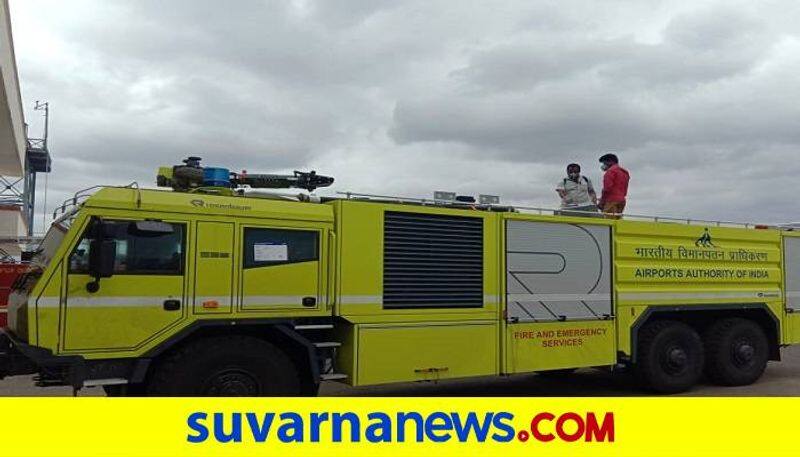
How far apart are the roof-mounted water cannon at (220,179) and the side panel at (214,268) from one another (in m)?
0.61

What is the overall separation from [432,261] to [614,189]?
3804 mm

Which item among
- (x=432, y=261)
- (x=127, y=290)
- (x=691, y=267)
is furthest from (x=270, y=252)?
(x=691, y=267)

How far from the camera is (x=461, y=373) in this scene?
736cm

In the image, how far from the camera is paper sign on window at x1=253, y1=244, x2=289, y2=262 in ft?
20.7

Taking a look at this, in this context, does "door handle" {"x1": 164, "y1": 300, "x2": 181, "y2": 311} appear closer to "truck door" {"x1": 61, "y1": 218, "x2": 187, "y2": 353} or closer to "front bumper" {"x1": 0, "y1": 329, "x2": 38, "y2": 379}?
"truck door" {"x1": 61, "y1": 218, "x2": 187, "y2": 353}

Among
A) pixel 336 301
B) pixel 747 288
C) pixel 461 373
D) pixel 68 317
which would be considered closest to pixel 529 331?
pixel 461 373

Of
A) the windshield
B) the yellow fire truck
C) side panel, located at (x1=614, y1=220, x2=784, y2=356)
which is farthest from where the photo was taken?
side panel, located at (x1=614, y1=220, x2=784, y2=356)

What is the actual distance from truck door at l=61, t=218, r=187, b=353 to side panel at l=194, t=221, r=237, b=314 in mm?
136

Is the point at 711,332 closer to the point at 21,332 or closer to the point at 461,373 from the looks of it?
the point at 461,373

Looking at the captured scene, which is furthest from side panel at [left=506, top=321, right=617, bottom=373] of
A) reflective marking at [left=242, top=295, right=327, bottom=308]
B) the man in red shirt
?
reflective marking at [left=242, top=295, right=327, bottom=308]

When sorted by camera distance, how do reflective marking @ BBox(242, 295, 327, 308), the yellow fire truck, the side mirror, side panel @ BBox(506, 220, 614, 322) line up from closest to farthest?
the side mirror < the yellow fire truck < reflective marking @ BBox(242, 295, 327, 308) < side panel @ BBox(506, 220, 614, 322)

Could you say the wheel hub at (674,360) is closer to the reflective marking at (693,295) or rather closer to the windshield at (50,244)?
the reflective marking at (693,295)

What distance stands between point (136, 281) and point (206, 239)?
2.35 ft

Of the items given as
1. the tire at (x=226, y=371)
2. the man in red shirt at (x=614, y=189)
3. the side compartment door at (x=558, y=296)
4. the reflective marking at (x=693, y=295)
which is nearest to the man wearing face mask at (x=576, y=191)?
the man in red shirt at (x=614, y=189)
